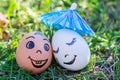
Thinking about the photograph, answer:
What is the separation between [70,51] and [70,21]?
6.6 inches

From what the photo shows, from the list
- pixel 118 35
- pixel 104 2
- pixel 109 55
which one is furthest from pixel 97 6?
pixel 109 55

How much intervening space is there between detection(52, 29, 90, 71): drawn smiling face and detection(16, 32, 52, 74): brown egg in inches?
1.8

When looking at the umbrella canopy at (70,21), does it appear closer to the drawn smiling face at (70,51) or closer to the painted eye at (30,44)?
the drawn smiling face at (70,51)

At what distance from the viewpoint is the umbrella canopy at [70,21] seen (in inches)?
70.8

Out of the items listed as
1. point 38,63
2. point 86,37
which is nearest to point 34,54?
point 38,63

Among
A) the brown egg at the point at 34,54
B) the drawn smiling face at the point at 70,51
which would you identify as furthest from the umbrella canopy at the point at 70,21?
the brown egg at the point at 34,54

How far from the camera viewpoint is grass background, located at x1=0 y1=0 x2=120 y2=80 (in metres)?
1.81

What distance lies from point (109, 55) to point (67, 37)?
1.13 ft

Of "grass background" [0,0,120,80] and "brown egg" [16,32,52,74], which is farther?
"grass background" [0,0,120,80]

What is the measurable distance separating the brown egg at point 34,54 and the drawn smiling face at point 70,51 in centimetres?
5

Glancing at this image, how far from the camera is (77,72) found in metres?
1.83

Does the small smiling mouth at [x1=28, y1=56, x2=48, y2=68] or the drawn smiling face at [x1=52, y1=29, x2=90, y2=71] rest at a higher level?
the drawn smiling face at [x1=52, y1=29, x2=90, y2=71]

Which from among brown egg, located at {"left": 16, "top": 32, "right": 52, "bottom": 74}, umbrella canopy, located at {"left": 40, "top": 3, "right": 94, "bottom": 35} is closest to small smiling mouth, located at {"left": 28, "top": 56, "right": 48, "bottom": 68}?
brown egg, located at {"left": 16, "top": 32, "right": 52, "bottom": 74}

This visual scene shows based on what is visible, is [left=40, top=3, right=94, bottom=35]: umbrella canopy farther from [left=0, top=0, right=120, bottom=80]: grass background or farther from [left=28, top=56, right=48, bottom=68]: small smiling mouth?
[left=28, top=56, right=48, bottom=68]: small smiling mouth
